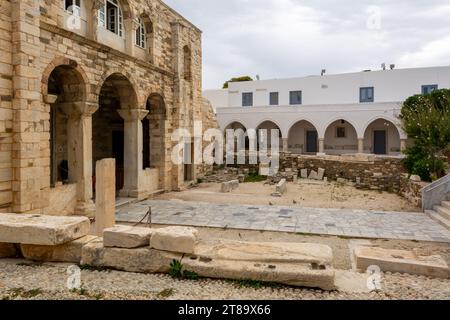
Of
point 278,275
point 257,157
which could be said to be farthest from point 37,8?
point 257,157

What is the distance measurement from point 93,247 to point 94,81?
5.97 m

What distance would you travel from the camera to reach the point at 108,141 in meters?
14.9

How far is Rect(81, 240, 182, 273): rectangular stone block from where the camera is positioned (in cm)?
472

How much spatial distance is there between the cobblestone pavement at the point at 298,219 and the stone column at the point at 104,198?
8.25 ft

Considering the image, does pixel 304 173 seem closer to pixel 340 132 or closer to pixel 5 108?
pixel 340 132

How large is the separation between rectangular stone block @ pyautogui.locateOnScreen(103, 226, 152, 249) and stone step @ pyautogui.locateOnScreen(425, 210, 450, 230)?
741 cm

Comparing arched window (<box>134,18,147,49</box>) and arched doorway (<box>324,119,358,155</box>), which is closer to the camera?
arched window (<box>134,18,147,49</box>)

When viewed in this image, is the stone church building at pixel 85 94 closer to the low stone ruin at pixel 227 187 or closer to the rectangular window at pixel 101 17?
the rectangular window at pixel 101 17

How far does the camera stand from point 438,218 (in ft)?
29.5

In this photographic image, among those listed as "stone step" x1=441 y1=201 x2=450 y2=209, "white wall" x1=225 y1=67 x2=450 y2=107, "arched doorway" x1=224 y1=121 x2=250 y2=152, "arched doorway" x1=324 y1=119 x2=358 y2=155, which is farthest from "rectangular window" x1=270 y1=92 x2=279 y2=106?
"stone step" x1=441 y1=201 x2=450 y2=209

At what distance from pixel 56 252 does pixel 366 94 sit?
27603 mm

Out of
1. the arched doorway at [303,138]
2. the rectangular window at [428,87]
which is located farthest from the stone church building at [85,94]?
the rectangular window at [428,87]

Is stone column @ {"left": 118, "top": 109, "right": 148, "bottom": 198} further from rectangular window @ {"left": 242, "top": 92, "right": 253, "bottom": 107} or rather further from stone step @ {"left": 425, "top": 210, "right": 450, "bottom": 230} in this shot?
rectangular window @ {"left": 242, "top": 92, "right": 253, "bottom": 107}
